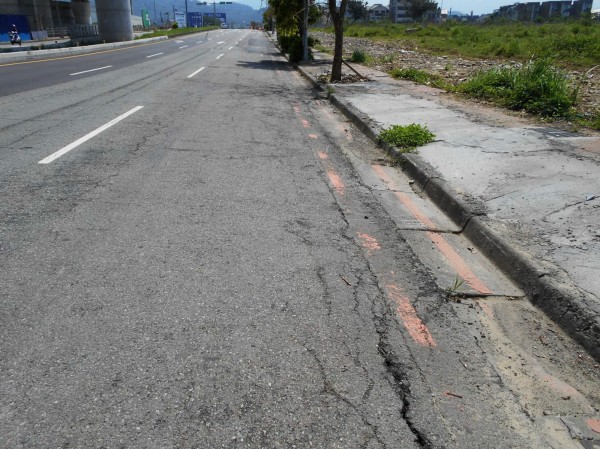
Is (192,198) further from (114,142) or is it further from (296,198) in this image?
(114,142)

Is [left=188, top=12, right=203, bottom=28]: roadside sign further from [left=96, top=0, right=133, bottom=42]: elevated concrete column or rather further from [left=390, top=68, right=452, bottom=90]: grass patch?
[left=390, top=68, right=452, bottom=90]: grass patch

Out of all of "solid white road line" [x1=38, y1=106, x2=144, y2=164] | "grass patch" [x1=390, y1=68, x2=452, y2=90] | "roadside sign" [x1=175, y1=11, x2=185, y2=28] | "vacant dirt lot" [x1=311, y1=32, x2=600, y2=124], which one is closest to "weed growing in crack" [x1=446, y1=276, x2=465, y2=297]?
"solid white road line" [x1=38, y1=106, x2=144, y2=164]

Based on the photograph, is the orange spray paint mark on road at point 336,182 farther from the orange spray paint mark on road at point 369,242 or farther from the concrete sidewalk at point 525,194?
the orange spray paint mark on road at point 369,242

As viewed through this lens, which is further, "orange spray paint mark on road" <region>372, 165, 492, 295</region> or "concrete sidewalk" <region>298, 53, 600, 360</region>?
"orange spray paint mark on road" <region>372, 165, 492, 295</region>

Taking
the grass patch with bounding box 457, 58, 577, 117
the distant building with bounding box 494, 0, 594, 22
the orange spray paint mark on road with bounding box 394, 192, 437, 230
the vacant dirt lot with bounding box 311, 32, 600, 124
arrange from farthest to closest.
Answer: the distant building with bounding box 494, 0, 594, 22, the vacant dirt lot with bounding box 311, 32, 600, 124, the grass patch with bounding box 457, 58, 577, 117, the orange spray paint mark on road with bounding box 394, 192, 437, 230

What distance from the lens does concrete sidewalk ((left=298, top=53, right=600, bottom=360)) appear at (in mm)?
3008

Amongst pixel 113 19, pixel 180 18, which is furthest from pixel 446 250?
pixel 180 18

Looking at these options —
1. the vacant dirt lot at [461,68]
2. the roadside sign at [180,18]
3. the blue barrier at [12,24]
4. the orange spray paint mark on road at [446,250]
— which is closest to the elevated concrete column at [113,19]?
the blue barrier at [12,24]

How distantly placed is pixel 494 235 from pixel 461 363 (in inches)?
62.5

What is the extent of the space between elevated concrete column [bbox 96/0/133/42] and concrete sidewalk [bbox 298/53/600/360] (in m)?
36.6

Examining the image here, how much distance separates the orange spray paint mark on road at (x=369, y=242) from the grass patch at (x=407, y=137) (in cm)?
269

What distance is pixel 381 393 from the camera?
2238 millimetres

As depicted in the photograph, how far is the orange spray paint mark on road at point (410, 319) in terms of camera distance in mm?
2645

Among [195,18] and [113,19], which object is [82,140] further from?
[195,18]
